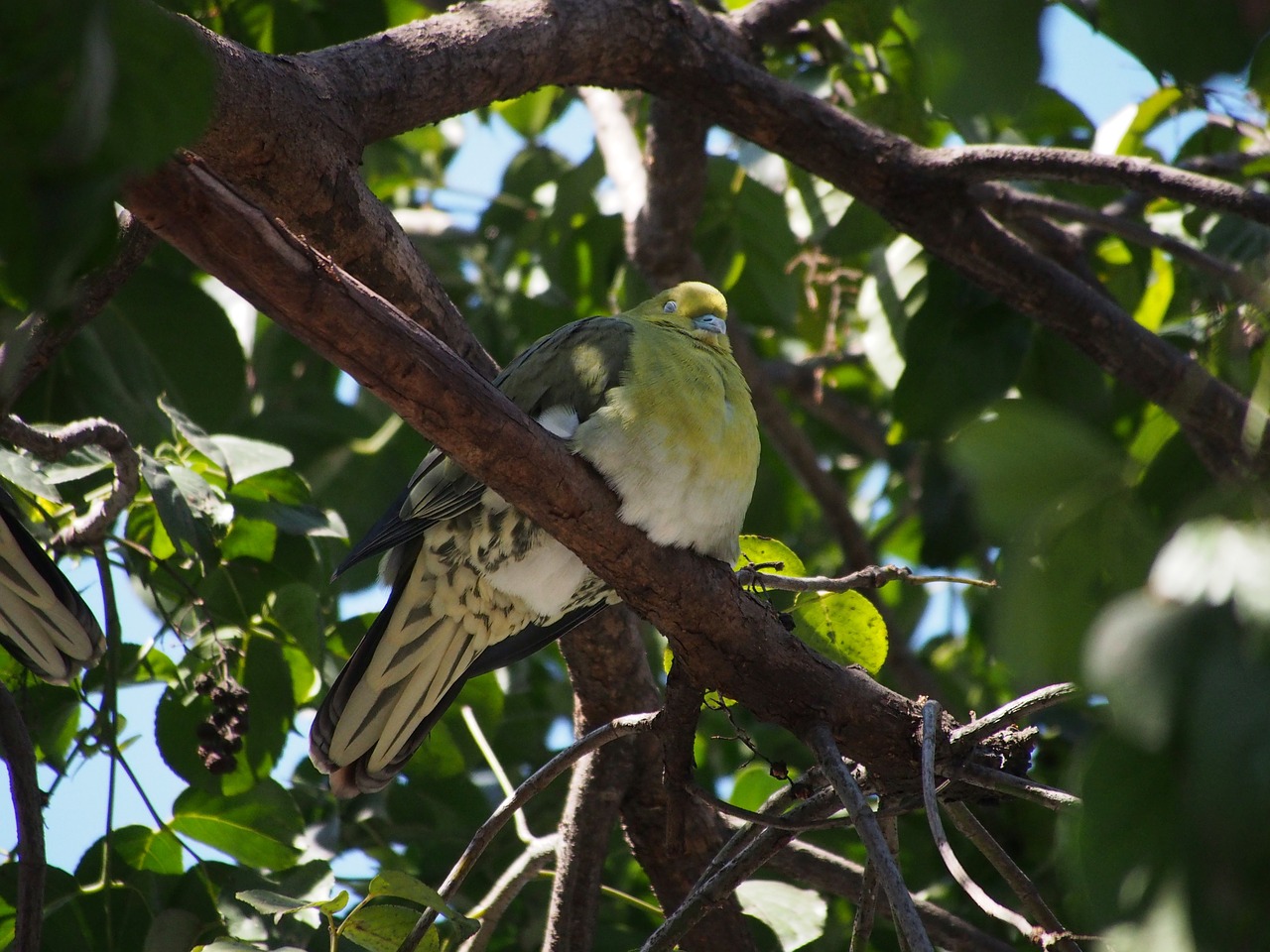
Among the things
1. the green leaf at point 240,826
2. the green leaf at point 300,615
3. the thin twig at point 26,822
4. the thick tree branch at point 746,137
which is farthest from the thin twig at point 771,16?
the thin twig at point 26,822

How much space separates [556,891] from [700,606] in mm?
955

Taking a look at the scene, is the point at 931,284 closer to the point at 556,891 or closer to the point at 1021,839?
the point at 1021,839

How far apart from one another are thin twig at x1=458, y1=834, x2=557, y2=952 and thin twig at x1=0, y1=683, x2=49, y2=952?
2.77 ft

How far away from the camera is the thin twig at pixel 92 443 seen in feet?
7.30

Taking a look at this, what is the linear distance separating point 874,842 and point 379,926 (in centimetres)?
89

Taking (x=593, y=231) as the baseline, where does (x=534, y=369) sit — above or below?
below

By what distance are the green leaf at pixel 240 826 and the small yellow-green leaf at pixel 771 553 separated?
1292mm

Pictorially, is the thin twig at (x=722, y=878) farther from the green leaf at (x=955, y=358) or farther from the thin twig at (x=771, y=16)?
the thin twig at (x=771, y=16)

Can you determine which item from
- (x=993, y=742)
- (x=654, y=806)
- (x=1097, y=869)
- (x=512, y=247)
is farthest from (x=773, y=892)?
(x=512, y=247)

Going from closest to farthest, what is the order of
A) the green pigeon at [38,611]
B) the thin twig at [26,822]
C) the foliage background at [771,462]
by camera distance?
the foliage background at [771,462] < the thin twig at [26,822] < the green pigeon at [38,611]

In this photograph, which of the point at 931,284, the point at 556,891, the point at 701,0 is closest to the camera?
the point at 556,891

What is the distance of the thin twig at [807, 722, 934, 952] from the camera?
1.51m

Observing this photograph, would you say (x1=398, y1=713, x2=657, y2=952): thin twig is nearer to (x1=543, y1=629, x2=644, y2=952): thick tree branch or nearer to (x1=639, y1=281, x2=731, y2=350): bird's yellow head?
(x1=543, y1=629, x2=644, y2=952): thick tree branch

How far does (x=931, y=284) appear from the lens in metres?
3.44
